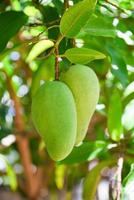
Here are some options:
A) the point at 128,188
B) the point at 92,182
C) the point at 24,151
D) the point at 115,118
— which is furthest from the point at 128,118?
the point at 24,151

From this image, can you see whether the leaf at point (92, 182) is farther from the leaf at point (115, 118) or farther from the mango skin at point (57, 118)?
the mango skin at point (57, 118)

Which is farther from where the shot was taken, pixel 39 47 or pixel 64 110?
pixel 39 47

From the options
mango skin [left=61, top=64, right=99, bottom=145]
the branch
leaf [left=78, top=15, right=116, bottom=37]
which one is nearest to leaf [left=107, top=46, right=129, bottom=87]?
leaf [left=78, top=15, right=116, bottom=37]

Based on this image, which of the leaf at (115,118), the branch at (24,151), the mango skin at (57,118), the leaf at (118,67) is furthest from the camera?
the branch at (24,151)

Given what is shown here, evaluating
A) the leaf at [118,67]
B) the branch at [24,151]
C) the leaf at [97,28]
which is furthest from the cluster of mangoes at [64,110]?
the branch at [24,151]

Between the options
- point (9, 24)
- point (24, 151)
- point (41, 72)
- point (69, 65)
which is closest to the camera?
point (69, 65)

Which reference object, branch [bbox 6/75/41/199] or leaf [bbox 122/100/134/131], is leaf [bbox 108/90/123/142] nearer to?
leaf [bbox 122/100/134/131]

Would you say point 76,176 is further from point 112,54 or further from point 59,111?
point 59,111

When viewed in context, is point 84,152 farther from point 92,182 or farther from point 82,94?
point 82,94
